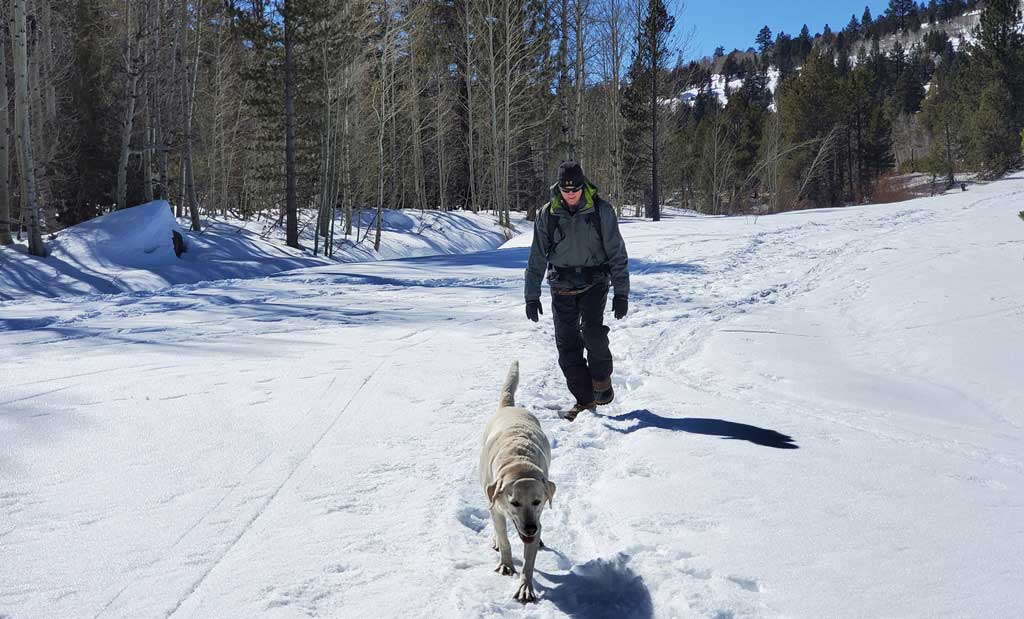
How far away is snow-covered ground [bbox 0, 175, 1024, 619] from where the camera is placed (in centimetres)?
294

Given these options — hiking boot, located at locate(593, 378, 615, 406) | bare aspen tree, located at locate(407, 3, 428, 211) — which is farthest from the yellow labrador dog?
bare aspen tree, located at locate(407, 3, 428, 211)

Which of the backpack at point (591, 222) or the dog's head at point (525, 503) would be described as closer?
the dog's head at point (525, 503)

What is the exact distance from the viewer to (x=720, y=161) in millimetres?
53094

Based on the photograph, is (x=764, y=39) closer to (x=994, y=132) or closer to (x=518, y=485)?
(x=994, y=132)

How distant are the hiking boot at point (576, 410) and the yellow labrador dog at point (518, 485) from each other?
200 centimetres

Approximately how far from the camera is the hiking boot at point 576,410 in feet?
18.0

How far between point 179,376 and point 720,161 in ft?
169

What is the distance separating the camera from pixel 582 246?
5359 millimetres

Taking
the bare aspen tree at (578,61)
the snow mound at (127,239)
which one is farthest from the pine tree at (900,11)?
the snow mound at (127,239)

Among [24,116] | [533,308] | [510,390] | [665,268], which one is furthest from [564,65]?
[510,390]

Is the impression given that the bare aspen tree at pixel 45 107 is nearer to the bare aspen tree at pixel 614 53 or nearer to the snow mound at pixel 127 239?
the snow mound at pixel 127 239

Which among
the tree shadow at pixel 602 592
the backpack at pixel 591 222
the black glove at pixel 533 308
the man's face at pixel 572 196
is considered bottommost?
the tree shadow at pixel 602 592

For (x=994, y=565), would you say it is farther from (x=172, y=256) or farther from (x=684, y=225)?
(x=684, y=225)

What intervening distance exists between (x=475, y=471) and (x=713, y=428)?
185cm
